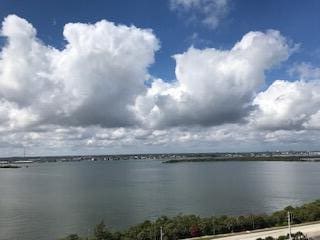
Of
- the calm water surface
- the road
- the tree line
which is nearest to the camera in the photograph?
the road

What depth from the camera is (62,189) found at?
10525 centimetres

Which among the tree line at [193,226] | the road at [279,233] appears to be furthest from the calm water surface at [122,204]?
the road at [279,233]

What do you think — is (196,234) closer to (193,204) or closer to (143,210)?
(143,210)

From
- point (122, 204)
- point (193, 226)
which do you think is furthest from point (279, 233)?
point (122, 204)

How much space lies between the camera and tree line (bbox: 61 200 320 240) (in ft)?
131

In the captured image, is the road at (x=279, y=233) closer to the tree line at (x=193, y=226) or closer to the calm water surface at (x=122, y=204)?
the tree line at (x=193, y=226)

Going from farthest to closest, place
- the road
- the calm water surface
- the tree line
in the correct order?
the calm water surface → the tree line → the road

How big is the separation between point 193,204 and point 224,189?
2456 centimetres

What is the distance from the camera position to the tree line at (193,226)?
1572 inches

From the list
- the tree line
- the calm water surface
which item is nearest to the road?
the tree line

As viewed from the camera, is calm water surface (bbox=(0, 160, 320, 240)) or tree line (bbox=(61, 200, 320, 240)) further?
calm water surface (bbox=(0, 160, 320, 240))

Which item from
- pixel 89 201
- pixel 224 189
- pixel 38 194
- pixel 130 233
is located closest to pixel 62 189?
pixel 38 194

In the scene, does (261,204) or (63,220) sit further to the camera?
(261,204)

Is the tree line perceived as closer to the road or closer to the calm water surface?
the road
